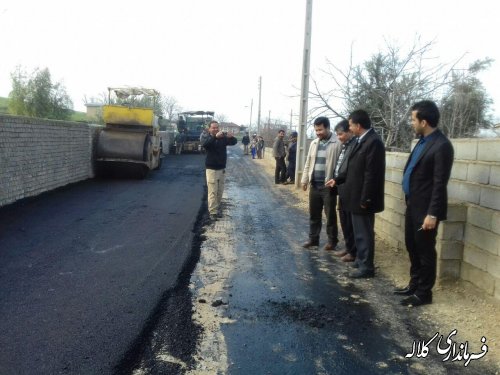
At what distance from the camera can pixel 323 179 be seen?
6215 mm

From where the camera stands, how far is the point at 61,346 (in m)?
3.29

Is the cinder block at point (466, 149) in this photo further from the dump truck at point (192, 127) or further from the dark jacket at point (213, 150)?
the dump truck at point (192, 127)

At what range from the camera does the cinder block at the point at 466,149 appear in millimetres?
4750

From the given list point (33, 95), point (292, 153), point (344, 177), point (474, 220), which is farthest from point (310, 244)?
point (33, 95)

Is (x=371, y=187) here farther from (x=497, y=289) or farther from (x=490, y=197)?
(x=497, y=289)

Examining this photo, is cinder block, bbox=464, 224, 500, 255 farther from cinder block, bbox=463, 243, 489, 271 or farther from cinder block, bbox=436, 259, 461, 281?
cinder block, bbox=436, 259, 461, 281

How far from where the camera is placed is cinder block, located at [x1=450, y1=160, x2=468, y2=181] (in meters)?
4.91

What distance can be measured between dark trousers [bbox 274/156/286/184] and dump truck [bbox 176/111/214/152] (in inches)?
616

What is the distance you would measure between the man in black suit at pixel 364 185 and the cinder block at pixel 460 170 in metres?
0.83

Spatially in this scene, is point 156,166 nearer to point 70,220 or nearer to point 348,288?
point 70,220

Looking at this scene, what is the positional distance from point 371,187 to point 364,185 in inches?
3.0

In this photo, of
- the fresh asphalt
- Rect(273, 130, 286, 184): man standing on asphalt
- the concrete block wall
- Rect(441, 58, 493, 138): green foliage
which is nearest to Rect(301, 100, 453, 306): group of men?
the fresh asphalt

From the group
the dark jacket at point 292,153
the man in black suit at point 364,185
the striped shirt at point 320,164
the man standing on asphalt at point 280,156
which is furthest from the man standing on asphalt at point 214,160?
the dark jacket at point 292,153

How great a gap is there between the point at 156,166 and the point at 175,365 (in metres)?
15.5
